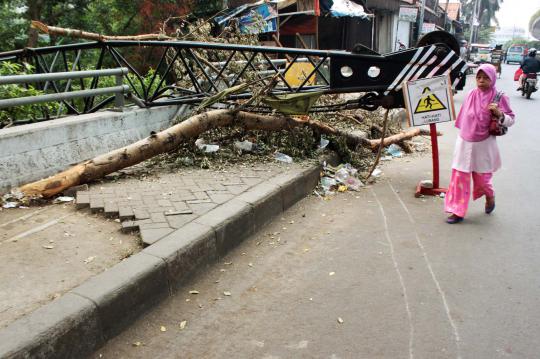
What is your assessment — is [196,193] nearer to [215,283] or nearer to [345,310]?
[215,283]

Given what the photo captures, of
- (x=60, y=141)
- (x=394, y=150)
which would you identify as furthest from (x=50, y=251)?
(x=394, y=150)

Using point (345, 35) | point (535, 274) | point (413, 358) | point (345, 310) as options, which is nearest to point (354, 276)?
point (345, 310)

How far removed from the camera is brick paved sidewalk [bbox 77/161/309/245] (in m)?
3.88

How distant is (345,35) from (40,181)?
17748mm

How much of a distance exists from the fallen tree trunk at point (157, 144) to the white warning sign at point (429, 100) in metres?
1.48

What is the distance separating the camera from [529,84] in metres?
16.9

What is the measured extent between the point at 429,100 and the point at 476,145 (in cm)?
108

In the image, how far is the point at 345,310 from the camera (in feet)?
10.4

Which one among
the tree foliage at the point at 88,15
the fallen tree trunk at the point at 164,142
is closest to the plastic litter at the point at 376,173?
the fallen tree trunk at the point at 164,142

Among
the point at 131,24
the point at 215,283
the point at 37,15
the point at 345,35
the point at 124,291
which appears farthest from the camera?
the point at 345,35

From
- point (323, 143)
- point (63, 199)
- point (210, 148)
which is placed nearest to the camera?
point (63, 199)

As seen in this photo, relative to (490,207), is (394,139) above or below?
above

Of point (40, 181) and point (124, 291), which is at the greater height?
point (40, 181)

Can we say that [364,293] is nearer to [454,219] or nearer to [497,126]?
[454,219]
